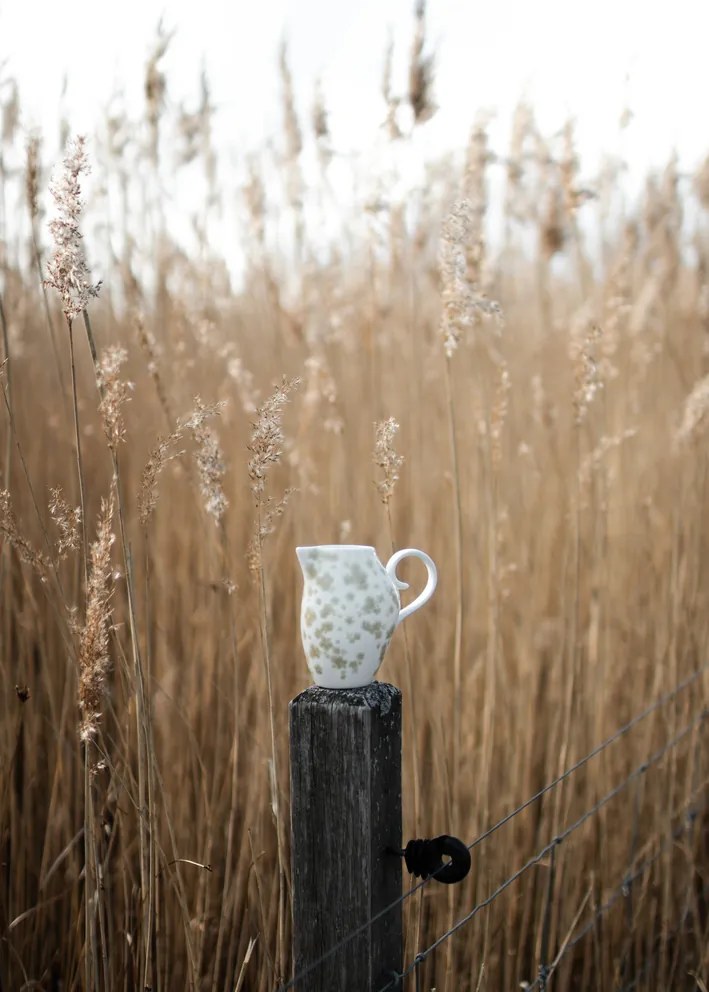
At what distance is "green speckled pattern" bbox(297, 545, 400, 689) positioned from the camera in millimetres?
909

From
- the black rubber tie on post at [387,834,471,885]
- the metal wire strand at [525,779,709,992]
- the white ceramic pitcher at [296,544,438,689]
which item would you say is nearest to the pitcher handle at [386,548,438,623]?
the white ceramic pitcher at [296,544,438,689]

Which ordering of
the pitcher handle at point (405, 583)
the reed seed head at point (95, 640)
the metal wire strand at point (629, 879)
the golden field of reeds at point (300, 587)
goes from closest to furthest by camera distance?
the reed seed head at point (95, 640) < the pitcher handle at point (405, 583) < the golden field of reeds at point (300, 587) < the metal wire strand at point (629, 879)

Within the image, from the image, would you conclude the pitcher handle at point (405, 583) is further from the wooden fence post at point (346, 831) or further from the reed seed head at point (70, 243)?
the reed seed head at point (70, 243)

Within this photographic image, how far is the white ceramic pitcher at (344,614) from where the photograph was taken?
0.91 meters

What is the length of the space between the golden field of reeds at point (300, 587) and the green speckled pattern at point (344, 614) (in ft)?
0.23

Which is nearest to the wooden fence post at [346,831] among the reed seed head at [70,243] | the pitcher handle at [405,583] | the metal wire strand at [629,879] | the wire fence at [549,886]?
the wire fence at [549,886]

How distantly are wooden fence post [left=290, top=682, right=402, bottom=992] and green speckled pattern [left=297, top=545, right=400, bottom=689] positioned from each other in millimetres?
23

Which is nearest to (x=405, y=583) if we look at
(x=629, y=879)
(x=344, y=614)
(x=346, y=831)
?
(x=344, y=614)

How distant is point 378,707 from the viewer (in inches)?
34.4

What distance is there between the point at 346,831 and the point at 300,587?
0.86 metres

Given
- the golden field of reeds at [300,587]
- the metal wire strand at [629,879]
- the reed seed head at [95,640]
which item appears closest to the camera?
the reed seed head at [95,640]

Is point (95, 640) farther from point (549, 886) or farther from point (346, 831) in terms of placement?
point (549, 886)

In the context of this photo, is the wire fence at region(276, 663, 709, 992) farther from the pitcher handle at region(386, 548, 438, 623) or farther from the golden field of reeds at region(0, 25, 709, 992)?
the pitcher handle at region(386, 548, 438, 623)

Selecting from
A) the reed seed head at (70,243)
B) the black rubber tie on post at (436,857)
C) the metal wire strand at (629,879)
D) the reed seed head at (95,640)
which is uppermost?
the reed seed head at (70,243)
